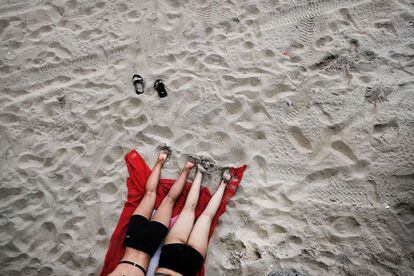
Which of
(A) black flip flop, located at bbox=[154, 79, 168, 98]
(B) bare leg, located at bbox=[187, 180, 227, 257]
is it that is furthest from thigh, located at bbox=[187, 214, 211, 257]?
(A) black flip flop, located at bbox=[154, 79, 168, 98]

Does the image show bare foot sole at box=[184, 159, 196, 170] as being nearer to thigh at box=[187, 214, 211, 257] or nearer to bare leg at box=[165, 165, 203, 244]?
bare leg at box=[165, 165, 203, 244]

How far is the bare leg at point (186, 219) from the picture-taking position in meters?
3.26

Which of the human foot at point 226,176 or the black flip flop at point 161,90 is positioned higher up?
the black flip flop at point 161,90

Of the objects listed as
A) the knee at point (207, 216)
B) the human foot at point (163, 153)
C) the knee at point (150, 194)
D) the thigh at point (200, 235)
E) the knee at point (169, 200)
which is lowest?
the thigh at point (200, 235)

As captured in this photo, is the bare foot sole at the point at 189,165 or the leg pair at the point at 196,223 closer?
the leg pair at the point at 196,223

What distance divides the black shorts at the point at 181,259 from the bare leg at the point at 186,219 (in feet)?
0.34

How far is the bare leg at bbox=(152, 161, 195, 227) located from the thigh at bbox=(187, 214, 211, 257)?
12.8 inches

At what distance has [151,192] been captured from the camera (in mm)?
3561

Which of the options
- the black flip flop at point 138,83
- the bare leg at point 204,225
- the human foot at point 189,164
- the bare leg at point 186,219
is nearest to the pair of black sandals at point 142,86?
the black flip flop at point 138,83

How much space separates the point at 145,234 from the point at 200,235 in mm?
576

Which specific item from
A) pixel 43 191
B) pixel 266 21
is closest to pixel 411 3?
pixel 266 21

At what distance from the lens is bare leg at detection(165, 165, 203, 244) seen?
128 inches

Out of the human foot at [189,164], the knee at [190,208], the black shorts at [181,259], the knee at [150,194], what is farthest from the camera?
the human foot at [189,164]

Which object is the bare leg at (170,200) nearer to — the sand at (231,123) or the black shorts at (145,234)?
the black shorts at (145,234)
